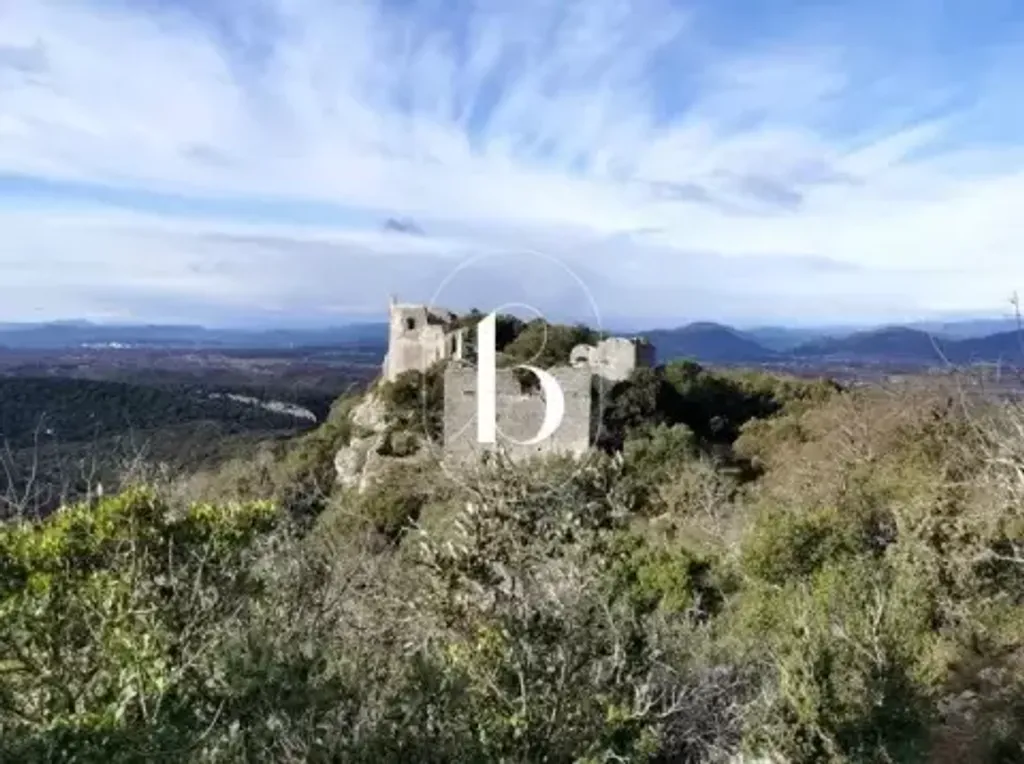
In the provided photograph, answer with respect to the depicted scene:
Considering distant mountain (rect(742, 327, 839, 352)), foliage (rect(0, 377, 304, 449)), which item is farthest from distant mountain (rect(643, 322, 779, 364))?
foliage (rect(0, 377, 304, 449))

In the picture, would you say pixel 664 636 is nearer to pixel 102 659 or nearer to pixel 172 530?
pixel 172 530

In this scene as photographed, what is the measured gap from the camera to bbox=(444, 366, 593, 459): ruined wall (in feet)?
65.3

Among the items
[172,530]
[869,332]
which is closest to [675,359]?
[869,332]

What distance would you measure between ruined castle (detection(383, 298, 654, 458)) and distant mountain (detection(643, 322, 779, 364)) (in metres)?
14.3

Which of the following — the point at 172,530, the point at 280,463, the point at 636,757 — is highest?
the point at 172,530

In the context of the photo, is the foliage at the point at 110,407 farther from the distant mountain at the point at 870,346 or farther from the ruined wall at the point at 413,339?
the distant mountain at the point at 870,346

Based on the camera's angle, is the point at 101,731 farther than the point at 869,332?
No

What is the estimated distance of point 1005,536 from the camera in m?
12.3

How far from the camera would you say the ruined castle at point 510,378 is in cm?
2025

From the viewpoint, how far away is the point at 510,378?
21.8 metres

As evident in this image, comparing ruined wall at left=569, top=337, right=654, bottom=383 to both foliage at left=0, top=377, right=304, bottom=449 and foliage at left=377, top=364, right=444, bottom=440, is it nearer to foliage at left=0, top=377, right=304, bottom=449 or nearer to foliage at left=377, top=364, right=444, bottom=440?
foliage at left=377, top=364, right=444, bottom=440

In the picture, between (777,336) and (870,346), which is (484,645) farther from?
(777,336)

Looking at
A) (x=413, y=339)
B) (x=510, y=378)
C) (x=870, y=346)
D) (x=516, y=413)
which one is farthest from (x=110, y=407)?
(x=870, y=346)

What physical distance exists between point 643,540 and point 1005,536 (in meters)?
5.06
